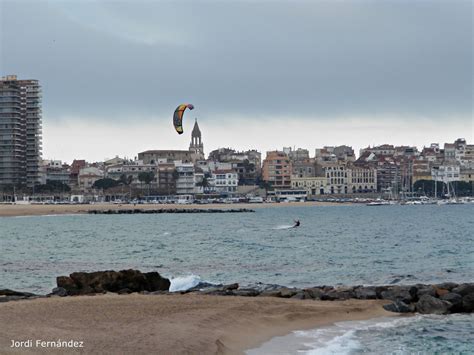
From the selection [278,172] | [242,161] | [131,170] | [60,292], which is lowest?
[60,292]

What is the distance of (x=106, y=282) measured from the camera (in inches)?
752

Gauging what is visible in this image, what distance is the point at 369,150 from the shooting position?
614 ft

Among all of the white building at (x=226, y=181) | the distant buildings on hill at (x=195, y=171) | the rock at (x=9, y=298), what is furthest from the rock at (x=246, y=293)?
the white building at (x=226, y=181)

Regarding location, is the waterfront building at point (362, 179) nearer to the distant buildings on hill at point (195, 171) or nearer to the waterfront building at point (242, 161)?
the distant buildings on hill at point (195, 171)

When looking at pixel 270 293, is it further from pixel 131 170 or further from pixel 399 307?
pixel 131 170

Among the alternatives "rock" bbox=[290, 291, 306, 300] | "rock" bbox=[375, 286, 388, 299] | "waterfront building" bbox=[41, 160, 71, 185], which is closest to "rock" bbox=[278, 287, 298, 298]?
"rock" bbox=[290, 291, 306, 300]

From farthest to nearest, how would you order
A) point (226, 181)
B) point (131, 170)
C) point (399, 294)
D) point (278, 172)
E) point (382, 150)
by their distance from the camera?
1. point (382, 150)
2. point (278, 172)
3. point (131, 170)
4. point (226, 181)
5. point (399, 294)

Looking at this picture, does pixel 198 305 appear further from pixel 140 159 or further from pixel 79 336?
pixel 140 159

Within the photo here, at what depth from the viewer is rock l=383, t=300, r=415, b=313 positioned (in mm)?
17078

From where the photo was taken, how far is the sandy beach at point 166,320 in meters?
12.1

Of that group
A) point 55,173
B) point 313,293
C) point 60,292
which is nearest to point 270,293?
point 313,293

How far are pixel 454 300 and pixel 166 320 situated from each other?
6923 millimetres

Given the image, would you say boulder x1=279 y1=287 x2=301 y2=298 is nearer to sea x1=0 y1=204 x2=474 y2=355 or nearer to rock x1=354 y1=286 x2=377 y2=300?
rock x1=354 y1=286 x2=377 y2=300

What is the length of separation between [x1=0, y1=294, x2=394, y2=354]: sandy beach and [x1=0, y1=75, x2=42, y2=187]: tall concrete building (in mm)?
125275
